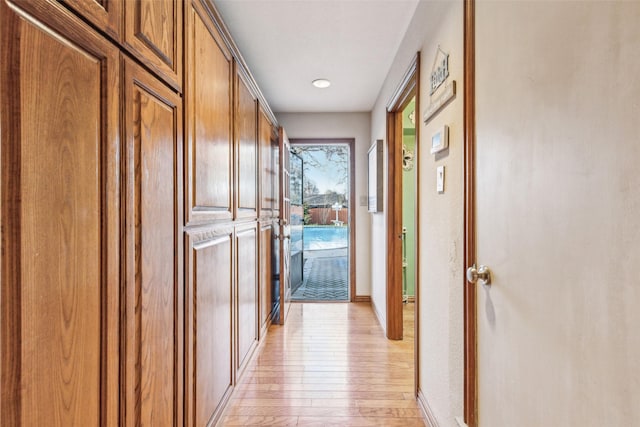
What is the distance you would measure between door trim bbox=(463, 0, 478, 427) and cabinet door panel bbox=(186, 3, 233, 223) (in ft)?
3.46

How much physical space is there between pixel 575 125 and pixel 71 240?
1.08 meters

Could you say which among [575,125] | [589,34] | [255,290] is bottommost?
[255,290]

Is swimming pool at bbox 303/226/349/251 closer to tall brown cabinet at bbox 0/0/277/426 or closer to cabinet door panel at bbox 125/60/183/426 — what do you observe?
tall brown cabinet at bbox 0/0/277/426

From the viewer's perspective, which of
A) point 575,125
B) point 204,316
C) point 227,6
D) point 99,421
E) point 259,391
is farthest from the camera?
point 259,391

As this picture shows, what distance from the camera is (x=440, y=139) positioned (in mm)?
1561

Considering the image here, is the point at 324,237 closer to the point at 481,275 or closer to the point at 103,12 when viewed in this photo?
the point at 481,275

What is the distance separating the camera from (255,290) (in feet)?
9.02

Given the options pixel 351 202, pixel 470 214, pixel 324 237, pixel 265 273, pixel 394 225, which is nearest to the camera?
pixel 470 214

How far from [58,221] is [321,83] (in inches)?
114

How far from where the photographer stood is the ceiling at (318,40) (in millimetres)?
2037

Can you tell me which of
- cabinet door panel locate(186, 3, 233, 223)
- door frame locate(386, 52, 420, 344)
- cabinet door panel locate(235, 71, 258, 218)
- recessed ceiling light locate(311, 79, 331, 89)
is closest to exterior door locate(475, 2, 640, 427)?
cabinet door panel locate(186, 3, 233, 223)

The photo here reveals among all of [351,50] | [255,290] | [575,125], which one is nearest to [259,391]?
[255,290]

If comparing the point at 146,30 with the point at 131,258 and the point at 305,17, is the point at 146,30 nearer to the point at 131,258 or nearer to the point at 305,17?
the point at 131,258

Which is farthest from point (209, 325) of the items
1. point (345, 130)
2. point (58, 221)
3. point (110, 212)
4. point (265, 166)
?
point (345, 130)
